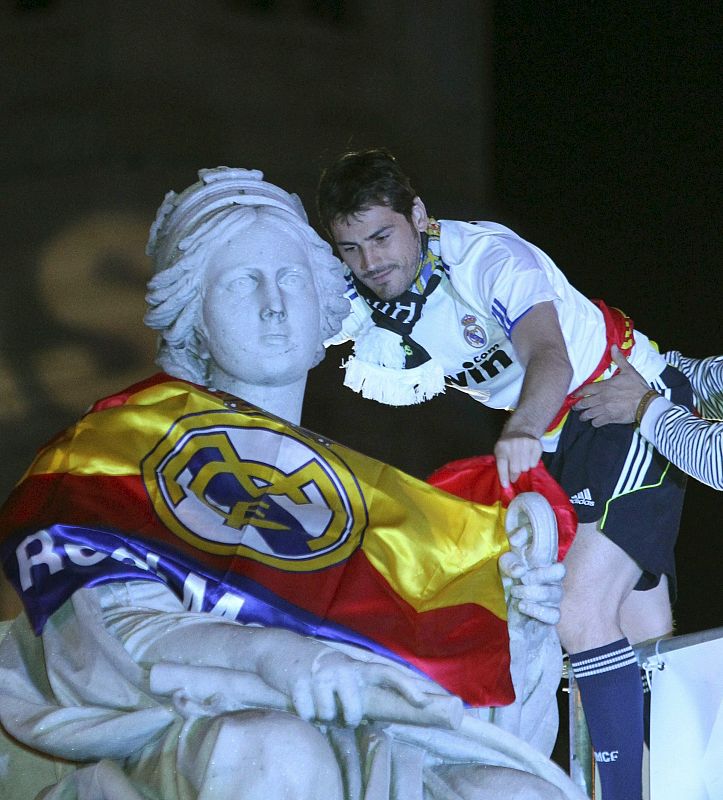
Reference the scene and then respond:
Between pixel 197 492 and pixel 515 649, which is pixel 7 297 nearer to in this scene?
pixel 197 492

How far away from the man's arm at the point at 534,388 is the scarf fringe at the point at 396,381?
0.91 feet

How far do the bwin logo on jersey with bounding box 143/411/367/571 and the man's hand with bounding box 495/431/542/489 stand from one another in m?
0.22

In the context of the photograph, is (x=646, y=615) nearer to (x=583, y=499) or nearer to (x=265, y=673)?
(x=583, y=499)

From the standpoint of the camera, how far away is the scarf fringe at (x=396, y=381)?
8.82 feet

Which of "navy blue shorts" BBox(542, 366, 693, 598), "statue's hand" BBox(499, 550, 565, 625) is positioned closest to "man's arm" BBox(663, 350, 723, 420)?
"navy blue shorts" BBox(542, 366, 693, 598)

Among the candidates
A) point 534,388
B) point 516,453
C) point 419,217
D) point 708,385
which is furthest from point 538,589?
point 708,385

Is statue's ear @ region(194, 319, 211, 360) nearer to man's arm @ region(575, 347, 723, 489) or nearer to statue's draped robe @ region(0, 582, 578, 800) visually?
statue's draped robe @ region(0, 582, 578, 800)

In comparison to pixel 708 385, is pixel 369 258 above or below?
above

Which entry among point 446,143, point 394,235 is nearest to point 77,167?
point 446,143

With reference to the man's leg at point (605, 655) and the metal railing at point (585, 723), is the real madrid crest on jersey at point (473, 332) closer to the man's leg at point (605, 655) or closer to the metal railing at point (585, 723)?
the man's leg at point (605, 655)

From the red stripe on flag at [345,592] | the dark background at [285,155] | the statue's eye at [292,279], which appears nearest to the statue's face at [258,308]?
the statue's eye at [292,279]

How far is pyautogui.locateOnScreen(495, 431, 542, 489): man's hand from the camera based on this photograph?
214cm

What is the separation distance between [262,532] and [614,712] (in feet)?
2.73

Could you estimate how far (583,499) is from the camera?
2.64 meters
